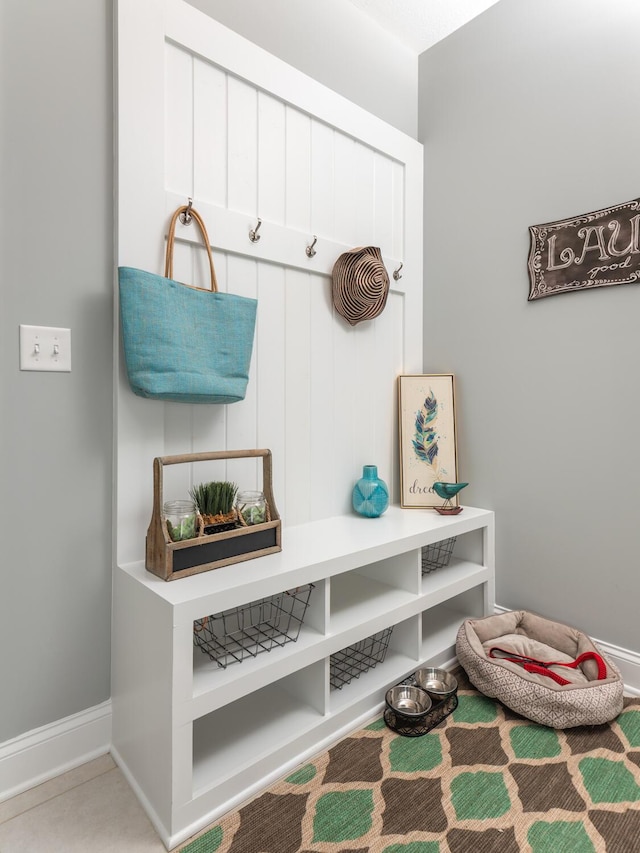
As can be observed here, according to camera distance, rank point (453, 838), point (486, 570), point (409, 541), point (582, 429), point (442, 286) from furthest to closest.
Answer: point (442, 286) < point (486, 570) < point (582, 429) < point (409, 541) < point (453, 838)

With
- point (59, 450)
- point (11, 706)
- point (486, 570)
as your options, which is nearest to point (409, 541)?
point (486, 570)

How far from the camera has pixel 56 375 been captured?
4.29 feet

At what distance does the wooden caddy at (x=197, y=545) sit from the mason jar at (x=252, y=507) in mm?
38

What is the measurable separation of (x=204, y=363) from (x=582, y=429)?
4.31 feet

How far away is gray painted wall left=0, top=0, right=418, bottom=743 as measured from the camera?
124 cm

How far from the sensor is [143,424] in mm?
1409

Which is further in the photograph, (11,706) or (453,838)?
(11,706)

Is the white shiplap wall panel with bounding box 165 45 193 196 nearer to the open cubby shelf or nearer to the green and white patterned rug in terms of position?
the open cubby shelf

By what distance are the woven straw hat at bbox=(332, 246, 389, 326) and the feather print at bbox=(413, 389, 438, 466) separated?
0.48 metres

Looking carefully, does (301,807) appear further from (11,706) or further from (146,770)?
(11,706)

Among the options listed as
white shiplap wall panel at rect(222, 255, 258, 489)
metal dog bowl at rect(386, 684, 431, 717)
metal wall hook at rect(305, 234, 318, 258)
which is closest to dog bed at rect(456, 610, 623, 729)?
metal dog bowl at rect(386, 684, 431, 717)

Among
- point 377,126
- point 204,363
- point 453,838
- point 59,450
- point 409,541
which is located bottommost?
point 453,838

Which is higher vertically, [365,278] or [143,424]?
[365,278]

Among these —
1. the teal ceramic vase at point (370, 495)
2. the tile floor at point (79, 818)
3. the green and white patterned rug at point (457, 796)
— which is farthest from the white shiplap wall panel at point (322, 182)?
the tile floor at point (79, 818)
